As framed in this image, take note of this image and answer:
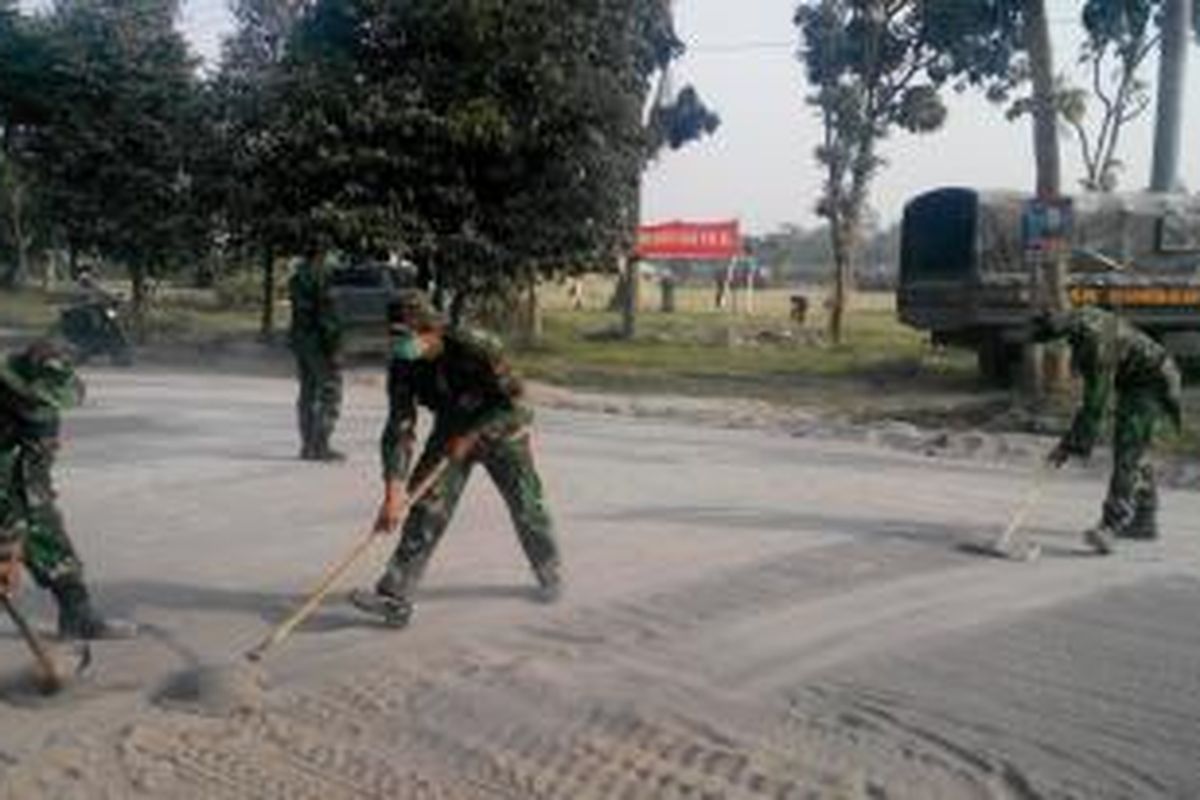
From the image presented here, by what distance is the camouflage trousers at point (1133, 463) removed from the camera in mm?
11508

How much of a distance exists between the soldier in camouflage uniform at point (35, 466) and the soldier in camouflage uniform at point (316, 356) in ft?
22.6

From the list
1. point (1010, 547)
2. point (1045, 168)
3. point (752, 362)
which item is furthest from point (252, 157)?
point (1010, 547)

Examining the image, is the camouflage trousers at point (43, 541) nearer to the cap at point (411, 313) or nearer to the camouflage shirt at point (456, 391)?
the camouflage shirt at point (456, 391)

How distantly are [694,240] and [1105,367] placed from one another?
3637cm

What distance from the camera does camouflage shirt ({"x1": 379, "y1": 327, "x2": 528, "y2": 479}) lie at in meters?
8.85

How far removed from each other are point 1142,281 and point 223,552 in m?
18.0

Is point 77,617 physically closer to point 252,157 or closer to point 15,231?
point 252,157

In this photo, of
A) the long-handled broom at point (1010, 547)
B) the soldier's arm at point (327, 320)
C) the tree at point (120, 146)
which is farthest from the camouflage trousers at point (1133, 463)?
the tree at point (120, 146)

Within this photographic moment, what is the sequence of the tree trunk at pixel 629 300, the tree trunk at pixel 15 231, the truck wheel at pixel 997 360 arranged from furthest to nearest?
the tree trunk at pixel 15 231 < the tree trunk at pixel 629 300 < the truck wheel at pixel 997 360

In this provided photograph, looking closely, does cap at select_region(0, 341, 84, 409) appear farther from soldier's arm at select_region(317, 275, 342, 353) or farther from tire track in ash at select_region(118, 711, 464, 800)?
soldier's arm at select_region(317, 275, 342, 353)

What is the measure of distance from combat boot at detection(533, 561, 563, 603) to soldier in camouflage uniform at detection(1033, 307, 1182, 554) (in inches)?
141

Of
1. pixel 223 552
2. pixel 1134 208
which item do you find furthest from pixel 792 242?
pixel 223 552

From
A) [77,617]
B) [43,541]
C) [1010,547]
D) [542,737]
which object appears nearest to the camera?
[542,737]

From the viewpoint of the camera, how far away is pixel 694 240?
4756 centimetres
